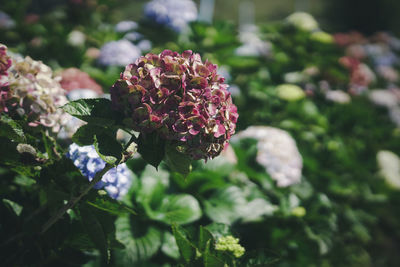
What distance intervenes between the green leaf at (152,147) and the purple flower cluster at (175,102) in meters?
0.02

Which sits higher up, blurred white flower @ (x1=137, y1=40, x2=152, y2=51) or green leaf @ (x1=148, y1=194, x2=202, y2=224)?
blurred white flower @ (x1=137, y1=40, x2=152, y2=51)

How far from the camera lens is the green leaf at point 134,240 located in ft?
3.41

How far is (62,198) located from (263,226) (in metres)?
0.87

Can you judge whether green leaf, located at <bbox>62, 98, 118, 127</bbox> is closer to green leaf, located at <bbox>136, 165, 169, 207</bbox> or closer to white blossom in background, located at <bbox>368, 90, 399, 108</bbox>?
green leaf, located at <bbox>136, 165, 169, 207</bbox>

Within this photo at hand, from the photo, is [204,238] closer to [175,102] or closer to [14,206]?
[175,102]

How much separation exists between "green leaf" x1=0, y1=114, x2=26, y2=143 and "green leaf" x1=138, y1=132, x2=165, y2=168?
0.99ft

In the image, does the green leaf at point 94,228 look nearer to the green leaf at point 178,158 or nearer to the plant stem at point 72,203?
the plant stem at point 72,203

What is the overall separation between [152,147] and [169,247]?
56 cm

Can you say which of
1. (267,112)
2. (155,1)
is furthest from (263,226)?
(155,1)

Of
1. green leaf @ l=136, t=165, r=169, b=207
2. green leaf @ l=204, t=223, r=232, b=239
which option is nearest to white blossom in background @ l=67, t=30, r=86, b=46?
green leaf @ l=136, t=165, r=169, b=207

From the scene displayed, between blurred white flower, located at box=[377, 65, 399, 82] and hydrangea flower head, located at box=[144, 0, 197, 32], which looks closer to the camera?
hydrangea flower head, located at box=[144, 0, 197, 32]

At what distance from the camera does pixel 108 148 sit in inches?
26.5

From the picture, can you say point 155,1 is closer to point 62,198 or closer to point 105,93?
point 105,93

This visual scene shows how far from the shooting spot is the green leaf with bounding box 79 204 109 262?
771 mm
